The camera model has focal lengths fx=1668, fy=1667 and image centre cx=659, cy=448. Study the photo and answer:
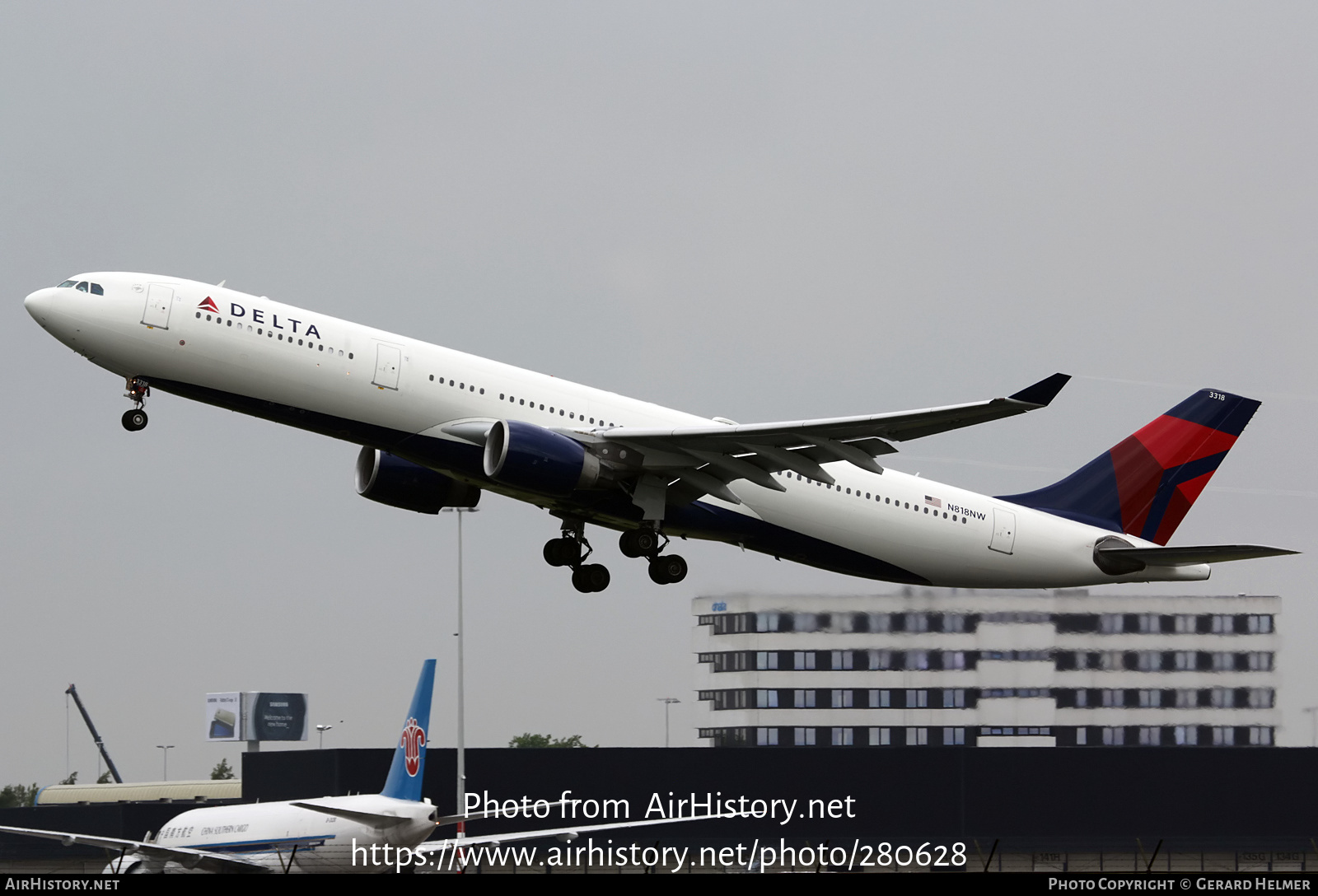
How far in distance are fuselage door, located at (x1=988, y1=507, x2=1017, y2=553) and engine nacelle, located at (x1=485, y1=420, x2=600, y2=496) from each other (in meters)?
9.42

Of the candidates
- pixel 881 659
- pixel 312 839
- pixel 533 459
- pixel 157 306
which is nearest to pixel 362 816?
pixel 312 839

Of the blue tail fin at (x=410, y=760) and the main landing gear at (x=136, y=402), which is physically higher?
the main landing gear at (x=136, y=402)

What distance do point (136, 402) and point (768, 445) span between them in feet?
36.7

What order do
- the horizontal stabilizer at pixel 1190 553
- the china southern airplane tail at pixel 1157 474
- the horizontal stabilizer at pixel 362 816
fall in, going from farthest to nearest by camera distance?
the china southern airplane tail at pixel 1157 474, the horizontal stabilizer at pixel 362 816, the horizontal stabilizer at pixel 1190 553

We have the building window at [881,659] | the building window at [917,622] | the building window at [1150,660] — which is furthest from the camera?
the building window at [881,659]

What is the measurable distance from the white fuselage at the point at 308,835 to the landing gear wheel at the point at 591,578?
21.0 ft

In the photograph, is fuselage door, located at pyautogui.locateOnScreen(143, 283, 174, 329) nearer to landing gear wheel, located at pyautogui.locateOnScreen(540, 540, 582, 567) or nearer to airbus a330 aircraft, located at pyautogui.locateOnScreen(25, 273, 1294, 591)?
airbus a330 aircraft, located at pyautogui.locateOnScreen(25, 273, 1294, 591)

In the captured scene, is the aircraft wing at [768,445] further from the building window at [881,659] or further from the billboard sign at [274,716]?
the billboard sign at [274,716]

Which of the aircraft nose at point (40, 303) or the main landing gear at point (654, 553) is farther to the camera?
the main landing gear at point (654, 553)

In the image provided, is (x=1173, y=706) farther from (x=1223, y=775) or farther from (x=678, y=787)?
(x=678, y=787)

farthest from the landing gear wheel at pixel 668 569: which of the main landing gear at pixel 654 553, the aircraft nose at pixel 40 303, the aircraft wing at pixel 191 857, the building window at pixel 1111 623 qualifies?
the building window at pixel 1111 623

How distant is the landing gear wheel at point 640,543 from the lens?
31.9 metres

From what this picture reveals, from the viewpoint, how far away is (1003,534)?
34188 millimetres

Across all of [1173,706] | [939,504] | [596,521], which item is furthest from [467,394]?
[1173,706]
